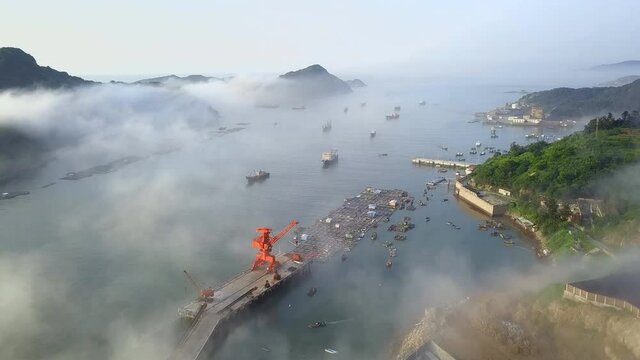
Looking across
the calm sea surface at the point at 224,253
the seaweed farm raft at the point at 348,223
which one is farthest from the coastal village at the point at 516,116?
the seaweed farm raft at the point at 348,223

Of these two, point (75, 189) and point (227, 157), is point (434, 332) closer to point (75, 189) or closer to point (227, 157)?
point (75, 189)

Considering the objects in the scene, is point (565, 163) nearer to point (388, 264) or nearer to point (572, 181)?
point (572, 181)

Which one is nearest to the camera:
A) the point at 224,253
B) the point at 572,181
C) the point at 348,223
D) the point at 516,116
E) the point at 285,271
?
the point at 285,271

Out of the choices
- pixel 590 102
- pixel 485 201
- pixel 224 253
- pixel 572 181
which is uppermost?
pixel 590 102

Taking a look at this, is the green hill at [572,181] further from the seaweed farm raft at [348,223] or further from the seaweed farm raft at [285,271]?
the seaweed farm raft at [348,223]

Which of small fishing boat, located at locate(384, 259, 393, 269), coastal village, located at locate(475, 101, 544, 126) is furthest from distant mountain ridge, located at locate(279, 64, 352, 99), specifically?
small fishing boat, located at locate(384, 259, 393, 269)

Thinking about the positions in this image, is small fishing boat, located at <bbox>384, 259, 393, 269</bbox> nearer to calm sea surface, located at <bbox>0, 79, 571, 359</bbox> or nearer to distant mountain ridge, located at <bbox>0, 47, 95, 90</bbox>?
calm sea surface, located at <bbox>0, 79, 571, 359</bbox>

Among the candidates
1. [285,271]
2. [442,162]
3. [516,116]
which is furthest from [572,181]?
[516,116]
